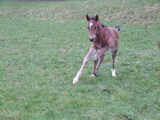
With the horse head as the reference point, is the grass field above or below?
below

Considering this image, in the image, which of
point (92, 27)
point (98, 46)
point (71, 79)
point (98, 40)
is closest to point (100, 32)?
point (98, 40)

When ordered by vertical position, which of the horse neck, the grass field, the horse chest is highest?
the horse neck

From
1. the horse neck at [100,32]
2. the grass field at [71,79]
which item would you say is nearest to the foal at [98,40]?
the horse neck at [100,32]

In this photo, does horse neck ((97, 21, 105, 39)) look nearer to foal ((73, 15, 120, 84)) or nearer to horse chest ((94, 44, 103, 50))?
foal ((73, 15, 120, 84))

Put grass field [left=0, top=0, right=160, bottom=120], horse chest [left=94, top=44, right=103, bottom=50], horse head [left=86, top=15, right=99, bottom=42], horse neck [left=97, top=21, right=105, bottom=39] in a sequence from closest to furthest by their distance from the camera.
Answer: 1. grass field [left=0, top=0, right=160, bottom=120]
2. horse head [left=86, top=15, right=99, bottom=42]
3. horse neck [left=97, top=21, right=105, bottom=39]
4. horse chest [left=94, top=44, right=103, bottom=50]

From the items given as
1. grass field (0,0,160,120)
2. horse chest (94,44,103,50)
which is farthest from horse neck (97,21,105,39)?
grass field (0,0,160,120)

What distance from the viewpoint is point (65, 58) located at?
12391 millimetres

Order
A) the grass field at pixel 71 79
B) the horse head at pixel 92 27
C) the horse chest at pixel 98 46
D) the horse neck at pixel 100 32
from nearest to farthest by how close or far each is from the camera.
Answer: the grass field at pixel 71 79, the horse head at pixel 92 27, the horse neck at pixel 100 32, the horse chest at pixel 98 46

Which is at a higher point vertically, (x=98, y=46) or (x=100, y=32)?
(x=100, y=32)

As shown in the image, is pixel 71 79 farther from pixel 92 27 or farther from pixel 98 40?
pixel 92 27

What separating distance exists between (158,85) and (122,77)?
4.48 feet

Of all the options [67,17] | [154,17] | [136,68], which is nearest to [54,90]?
[136,68]

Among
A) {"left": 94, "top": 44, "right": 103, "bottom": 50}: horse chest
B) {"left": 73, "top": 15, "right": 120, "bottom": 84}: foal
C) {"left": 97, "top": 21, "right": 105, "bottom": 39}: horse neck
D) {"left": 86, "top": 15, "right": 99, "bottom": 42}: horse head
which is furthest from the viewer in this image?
{"left": 94, "top": 44, "right": 103, "bottom": 50}: horse chest

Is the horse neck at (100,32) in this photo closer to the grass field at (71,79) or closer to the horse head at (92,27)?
the horse head at (92,27)
